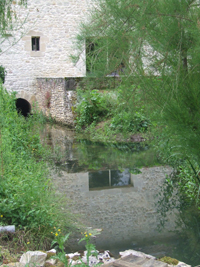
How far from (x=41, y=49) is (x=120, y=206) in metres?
11.9

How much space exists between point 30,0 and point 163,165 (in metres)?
11.2

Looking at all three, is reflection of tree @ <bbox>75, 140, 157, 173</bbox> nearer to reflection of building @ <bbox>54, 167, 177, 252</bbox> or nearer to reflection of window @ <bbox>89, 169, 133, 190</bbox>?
reflection of window @ <bbox>89, 169, 133, 190</bbox>

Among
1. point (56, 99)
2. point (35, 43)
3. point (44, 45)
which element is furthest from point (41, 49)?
point (56, 99)

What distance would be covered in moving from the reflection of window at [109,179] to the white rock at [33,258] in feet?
9.27

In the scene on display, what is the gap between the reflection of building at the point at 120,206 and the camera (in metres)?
4.05

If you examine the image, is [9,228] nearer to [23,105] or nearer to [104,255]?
[104,255]

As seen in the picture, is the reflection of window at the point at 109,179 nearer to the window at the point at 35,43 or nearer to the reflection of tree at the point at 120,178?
the reflection of tree at the point at 120,178

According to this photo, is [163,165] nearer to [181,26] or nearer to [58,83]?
[181,26]

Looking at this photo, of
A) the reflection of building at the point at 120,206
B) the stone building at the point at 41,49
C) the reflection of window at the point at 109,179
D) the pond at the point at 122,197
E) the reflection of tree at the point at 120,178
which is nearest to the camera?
the pond at the point at 122,197

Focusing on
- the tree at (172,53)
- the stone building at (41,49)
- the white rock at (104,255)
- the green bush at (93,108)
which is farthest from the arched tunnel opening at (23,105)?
the white rock at (104,255)

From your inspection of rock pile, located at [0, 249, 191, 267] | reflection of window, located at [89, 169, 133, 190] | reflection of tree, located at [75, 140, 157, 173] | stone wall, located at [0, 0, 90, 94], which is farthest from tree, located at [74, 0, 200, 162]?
stone wall, located at [0, 0, 90, 94]

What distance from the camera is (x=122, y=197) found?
5.39 m

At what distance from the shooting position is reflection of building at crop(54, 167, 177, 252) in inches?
159

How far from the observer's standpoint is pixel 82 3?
15750mm
